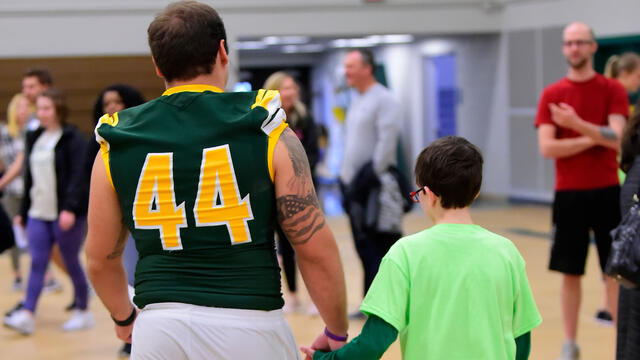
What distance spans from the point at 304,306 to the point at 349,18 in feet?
24.3

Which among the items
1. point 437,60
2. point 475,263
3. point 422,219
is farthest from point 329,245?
point 437,60

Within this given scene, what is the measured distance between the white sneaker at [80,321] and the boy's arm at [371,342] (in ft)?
14.5

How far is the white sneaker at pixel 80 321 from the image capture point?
20.0ft

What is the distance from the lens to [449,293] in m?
2.14

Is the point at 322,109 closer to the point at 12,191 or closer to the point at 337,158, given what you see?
the point at 337,158

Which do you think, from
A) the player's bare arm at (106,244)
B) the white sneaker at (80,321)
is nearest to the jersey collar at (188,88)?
the player's bare arm at (106,244)

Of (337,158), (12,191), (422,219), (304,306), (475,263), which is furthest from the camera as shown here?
(337,158)

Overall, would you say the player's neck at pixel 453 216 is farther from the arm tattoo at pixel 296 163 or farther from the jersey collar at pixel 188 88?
the jersey collar at pixel 188 88

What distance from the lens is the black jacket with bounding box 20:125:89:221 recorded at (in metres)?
5.88

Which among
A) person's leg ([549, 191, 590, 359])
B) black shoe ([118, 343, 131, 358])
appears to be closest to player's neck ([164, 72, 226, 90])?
person's leg ([549, 191, 590, 359])

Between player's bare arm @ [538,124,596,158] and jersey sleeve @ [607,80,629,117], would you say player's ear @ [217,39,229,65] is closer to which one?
player's bare arm @ [538,124,596,158]

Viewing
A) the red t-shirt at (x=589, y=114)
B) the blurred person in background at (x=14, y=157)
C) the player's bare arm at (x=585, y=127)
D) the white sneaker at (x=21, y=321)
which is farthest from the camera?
the blurred person in background at (x=14, y=157)

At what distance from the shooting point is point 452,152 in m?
2.18

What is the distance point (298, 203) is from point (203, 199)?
9.9 inches
